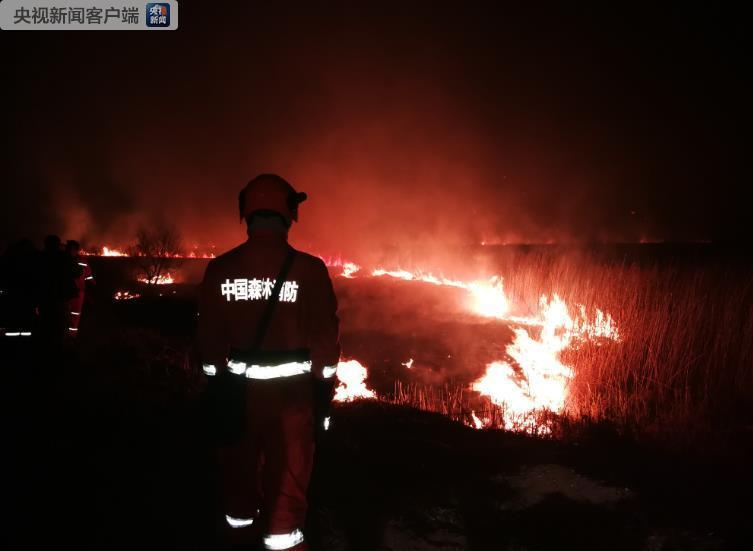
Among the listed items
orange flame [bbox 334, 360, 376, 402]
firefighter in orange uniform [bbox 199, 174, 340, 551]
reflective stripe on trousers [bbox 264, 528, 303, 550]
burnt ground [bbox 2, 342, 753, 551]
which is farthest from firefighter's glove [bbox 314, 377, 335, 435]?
orange flame [bbox 334, 360, 376, 402]

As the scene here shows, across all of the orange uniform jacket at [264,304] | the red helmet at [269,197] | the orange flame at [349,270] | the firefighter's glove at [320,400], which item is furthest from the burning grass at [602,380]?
the orange flame at [349,270]

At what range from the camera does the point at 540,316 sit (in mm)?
12070

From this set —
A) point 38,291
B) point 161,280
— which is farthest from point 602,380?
point 161,280

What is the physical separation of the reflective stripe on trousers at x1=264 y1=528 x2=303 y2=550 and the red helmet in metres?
1.83

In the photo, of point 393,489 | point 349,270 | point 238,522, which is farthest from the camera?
point 349,270

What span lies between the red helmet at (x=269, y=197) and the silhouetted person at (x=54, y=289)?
6017 millimetres

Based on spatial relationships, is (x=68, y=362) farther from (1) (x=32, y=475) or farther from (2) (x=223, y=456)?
(2) (x=223, y=456)

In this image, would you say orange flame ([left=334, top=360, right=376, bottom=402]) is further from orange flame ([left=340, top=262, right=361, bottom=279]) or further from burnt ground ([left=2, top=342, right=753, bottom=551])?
orange flame ([left=340, top=262, right=361, bottom=279])

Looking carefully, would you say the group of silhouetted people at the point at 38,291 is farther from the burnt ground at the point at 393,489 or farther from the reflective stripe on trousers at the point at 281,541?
the reflective stripe on trousers at the point at 281,541

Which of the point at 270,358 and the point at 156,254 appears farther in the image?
the point at 156,254

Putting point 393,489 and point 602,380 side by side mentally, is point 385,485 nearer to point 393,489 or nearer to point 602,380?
point 393,489

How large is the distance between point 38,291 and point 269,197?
6521 mm

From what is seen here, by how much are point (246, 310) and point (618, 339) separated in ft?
31.0

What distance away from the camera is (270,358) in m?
2.47
